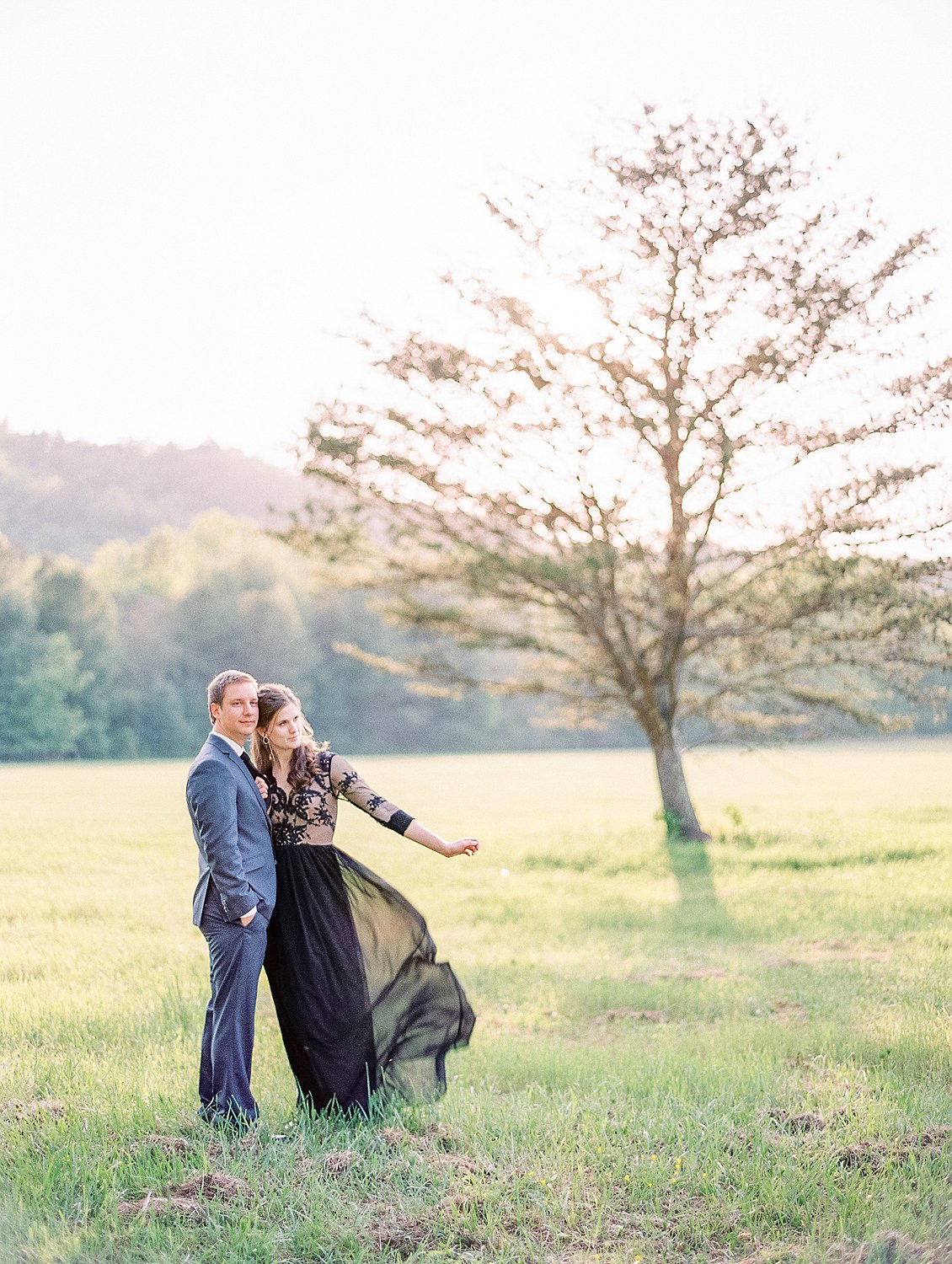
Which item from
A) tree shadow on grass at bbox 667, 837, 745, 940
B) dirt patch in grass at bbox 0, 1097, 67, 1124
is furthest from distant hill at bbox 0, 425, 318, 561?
dirt patch in grass at bbox 0, 1097, 67, 1124

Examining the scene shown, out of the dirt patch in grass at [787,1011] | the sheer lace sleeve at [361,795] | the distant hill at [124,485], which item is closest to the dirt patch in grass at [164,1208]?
the sheer lace sleeve at [361,795]

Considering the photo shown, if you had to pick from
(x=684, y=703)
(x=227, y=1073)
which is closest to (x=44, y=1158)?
(x=227, y=1073)

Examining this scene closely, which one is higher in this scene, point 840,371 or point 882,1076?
point 840,371

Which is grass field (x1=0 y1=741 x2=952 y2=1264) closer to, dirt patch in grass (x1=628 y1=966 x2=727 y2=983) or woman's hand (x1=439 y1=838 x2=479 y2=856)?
dirt patch in grass (x1=628 y1=966 x2=727 y2=983)

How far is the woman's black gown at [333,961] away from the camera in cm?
567

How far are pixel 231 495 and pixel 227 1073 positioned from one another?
120621 millimetres

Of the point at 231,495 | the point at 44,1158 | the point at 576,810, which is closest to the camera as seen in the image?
the point at 44,1158

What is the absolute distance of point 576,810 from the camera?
31172 mm

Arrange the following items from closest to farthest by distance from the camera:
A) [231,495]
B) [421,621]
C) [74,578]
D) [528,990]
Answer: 1. [528,990]
2. [421,621]
3. [74,578]
4. [231,495]

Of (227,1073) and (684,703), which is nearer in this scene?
(227,1073)

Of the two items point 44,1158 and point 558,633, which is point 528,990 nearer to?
point 44,1158

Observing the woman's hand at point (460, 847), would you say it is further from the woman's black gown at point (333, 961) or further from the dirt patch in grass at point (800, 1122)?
the dirt patch in grass at point (800, 1122)

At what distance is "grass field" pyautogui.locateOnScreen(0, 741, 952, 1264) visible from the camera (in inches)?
180

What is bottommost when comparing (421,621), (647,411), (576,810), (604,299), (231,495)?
(576,810)
